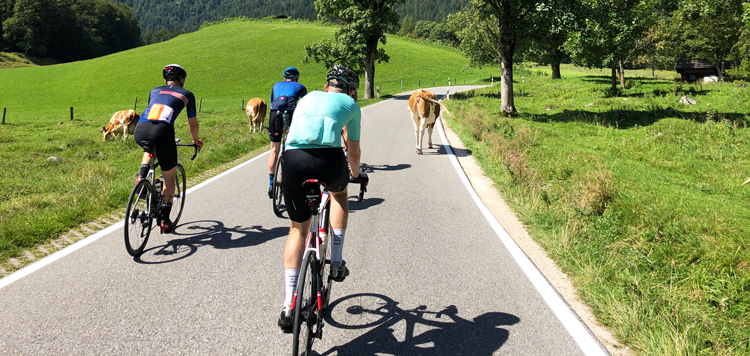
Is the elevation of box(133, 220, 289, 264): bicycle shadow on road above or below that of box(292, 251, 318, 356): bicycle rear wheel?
below

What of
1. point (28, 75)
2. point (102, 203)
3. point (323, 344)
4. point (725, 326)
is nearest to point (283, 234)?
point (323, 344)

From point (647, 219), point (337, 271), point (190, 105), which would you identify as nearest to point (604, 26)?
point (647, 219)

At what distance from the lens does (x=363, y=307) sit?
3.83 meters

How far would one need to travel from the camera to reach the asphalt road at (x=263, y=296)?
326 cm

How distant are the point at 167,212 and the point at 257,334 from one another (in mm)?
2872

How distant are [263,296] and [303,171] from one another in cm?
153

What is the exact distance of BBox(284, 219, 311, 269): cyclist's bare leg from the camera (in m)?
3.10

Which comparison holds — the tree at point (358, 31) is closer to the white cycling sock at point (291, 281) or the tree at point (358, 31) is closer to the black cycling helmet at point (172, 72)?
the black cycling helmet at point (172, 72)

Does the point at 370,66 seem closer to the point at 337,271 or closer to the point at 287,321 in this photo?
the point at 337,271

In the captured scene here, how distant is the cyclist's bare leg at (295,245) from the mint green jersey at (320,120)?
577mm

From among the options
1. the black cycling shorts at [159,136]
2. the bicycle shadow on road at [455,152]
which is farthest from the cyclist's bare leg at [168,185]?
the bicycle shadow on road at [455,152]

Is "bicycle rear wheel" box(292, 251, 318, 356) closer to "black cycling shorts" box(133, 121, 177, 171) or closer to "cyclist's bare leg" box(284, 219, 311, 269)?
"cyclist's bare leg" box(284, 219, 311, 269)

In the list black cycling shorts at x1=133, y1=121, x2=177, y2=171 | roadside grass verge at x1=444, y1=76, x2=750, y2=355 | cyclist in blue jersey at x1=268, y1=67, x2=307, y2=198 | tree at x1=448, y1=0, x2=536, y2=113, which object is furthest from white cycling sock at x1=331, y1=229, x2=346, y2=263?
tree at x1=448, y1=0, x2=536, y2=113

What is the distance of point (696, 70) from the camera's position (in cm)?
5822
